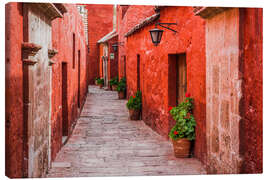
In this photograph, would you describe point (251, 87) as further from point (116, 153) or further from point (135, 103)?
point (135, 103)

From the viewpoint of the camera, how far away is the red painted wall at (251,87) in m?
3.38

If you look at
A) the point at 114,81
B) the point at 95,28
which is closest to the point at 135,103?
the point at 114,81

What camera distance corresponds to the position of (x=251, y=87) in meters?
3.49

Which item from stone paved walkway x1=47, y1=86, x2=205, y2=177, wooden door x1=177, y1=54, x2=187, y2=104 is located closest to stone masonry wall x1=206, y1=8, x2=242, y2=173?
stone paved walkway x1=47, y1=86, x2=205, y2=177

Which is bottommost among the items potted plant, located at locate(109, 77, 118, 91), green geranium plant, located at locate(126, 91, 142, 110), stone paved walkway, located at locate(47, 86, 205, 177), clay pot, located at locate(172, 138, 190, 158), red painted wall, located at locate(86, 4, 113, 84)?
stone paved walkway, located at locate(47, 86, 205, 177)

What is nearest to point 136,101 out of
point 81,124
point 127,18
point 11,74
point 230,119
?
point 81,124

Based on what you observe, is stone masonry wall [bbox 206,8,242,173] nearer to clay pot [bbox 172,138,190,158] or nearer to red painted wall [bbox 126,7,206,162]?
red painted wall [bbox 126,7,206,162]

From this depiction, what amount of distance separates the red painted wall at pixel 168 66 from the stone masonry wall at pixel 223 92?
1168mm

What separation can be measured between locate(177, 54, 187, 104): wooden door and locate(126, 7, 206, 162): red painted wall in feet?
0.75

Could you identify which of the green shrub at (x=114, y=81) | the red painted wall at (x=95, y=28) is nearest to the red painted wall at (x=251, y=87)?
the green shrub at (x=114, y=81)

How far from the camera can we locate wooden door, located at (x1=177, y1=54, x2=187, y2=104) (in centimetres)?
711

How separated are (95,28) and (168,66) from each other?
20.0 m

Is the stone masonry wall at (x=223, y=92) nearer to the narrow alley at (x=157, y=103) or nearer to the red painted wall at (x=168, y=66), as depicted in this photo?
the narrow alley at (x=157, y=103)

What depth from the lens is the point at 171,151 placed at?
6.62 meters
